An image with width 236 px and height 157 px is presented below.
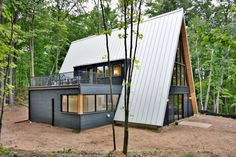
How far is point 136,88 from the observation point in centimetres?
1110

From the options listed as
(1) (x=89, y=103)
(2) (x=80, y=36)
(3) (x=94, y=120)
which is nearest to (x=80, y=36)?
(2) (x=80, y=36)

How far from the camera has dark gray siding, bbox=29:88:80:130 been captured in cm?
1025

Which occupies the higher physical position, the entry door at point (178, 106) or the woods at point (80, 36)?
the woods at point (80, 36)

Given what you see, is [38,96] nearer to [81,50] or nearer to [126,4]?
[81,50]

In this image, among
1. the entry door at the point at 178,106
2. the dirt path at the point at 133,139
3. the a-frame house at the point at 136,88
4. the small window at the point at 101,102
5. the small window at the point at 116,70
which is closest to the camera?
the dirt path at the point at 133,139

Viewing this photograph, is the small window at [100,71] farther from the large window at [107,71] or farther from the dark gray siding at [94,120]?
the dark gray siding at [94,120]

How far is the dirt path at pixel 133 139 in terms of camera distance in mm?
6828

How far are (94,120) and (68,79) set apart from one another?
300 cm

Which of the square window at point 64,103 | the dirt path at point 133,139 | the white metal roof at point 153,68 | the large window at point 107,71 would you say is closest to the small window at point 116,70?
the large window at point 107,71

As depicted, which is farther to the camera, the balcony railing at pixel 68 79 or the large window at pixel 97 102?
the balcony railing at pixel 68 79

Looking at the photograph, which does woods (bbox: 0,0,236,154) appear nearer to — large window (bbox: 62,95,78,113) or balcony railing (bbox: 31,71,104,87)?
balcony railing (bbox: 31,71,104,87)

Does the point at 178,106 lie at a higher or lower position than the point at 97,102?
lower

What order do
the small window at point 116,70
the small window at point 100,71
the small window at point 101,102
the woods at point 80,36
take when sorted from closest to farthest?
the small window at point 101,102, the small window at point 116,70, the small window at point 100,71, the woods at point 80,36

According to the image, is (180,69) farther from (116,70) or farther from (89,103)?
(89,103)
